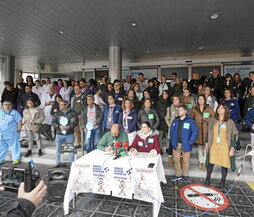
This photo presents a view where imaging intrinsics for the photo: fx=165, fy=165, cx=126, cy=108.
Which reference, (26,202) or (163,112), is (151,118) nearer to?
(163,112)

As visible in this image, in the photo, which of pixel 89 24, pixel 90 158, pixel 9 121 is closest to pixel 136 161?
pixel 90 158

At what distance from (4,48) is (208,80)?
9186 millimetres

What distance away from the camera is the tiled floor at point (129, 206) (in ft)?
8.51

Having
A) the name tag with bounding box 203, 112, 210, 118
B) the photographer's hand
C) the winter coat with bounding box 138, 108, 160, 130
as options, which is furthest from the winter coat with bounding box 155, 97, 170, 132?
the photographer's hand

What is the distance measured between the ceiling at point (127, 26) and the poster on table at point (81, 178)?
3767 millimetres

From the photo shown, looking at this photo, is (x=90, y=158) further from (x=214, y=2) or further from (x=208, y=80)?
(x=208, y=80)

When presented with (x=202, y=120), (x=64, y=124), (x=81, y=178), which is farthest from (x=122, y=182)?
(x=202, y=120)

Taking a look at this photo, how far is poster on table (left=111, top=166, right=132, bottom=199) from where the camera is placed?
7.78 feet

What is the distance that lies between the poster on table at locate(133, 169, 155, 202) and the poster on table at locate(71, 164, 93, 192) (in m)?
0.72

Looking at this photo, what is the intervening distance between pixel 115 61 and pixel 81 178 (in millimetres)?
5888

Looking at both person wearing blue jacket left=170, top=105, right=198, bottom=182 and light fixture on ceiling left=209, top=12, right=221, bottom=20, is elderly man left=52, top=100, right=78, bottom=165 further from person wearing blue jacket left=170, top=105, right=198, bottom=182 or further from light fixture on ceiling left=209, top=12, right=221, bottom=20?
light fixture on ceiling left=209, top=12, right=221, bottom=20

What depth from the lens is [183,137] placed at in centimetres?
352

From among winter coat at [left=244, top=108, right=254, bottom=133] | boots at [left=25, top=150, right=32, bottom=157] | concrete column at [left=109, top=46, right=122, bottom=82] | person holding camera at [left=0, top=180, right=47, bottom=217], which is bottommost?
boots at [left=25, top=150, right=32, bottom=157]

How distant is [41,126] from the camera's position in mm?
5230
